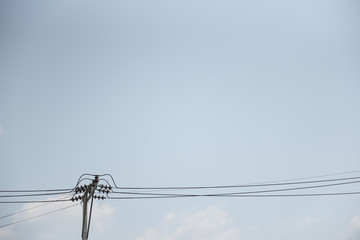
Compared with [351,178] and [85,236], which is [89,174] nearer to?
[85,236]

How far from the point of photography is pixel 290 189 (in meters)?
13.5

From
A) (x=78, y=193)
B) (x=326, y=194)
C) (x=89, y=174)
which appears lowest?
(x=326, y=194)

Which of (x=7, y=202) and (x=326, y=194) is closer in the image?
(x=326, y=194)

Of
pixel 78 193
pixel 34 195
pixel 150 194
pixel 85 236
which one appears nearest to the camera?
pixel 85 236

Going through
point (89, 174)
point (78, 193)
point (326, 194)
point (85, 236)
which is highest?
point (89, 174)

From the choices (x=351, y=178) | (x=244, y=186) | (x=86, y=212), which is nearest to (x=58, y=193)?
(x=86, y=212)

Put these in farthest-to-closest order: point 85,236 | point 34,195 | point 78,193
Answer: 1. point 34,195
2. point 78,193
3. point 85,236

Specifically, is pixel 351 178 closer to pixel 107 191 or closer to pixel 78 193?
pixel 107 191

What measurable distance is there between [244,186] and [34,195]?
518 inches

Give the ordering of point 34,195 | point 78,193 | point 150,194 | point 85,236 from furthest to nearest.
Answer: point 150,194 → point 34,195 → point 78,193 → point 85,236

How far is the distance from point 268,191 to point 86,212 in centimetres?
1087

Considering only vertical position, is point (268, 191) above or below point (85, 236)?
above

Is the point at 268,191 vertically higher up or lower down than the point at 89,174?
lower down

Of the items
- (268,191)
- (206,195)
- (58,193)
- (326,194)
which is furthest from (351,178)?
(58,193)
